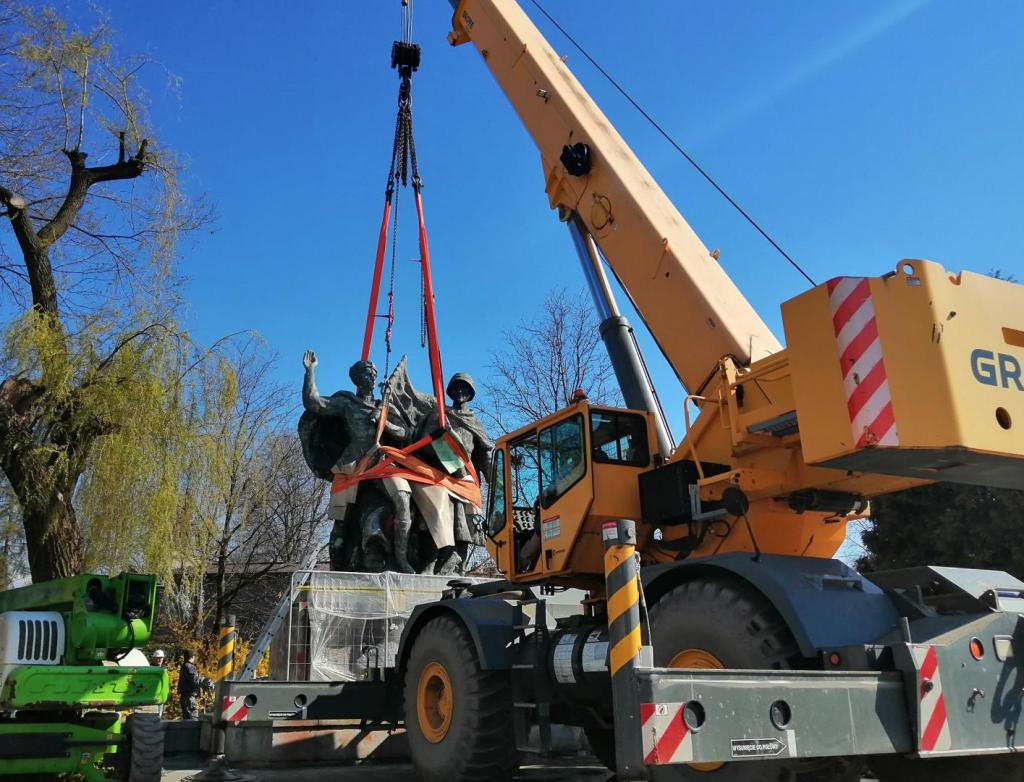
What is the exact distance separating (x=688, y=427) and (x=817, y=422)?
1626mm

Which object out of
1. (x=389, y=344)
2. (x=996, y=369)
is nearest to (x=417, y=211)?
(x=389, y=344)

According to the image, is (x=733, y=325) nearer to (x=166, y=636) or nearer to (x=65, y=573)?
(x=65, y=573)

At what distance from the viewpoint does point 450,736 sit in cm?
671

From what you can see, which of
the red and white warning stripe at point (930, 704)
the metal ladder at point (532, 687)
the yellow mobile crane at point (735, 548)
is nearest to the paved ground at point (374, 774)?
the yellow mobile crane at point (735, 548)

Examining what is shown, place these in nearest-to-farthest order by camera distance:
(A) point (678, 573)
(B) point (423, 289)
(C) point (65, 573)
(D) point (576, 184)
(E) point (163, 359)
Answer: (A) point (678, 573), (D) point (576, 184), (C) point (65, 573), (E) point (163, 359), (B) point (423, 289)

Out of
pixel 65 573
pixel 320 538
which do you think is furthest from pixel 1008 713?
pixel 320 538

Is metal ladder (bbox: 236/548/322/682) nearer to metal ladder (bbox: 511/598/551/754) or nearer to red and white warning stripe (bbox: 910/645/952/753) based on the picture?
metal ladder (bbox: 511/598/551/754)

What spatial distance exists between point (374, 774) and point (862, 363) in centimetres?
598

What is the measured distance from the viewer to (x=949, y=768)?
18.3 ft

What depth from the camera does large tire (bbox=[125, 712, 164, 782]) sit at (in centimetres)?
664

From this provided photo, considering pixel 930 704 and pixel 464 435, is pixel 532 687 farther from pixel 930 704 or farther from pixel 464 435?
pixel 464 435

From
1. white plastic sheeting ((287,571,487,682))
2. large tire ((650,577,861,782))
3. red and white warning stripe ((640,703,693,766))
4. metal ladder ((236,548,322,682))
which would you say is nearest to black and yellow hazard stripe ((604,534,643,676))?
red and white warning stripe ((640,703,693,766))

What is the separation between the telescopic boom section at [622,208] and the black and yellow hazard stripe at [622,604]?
3099mm

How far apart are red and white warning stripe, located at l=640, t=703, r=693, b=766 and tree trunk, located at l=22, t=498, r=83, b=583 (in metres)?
→ 9.41
